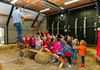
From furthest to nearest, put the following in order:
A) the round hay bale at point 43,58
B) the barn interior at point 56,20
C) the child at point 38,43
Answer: the barn interior at point 56,20 < the child at point 38,43 < the round hay bale at point 43,58

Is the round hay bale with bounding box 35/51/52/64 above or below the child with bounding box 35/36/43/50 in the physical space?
below

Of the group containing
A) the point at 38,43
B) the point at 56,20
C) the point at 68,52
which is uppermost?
the point at 56,20

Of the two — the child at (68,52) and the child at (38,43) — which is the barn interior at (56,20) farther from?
the child at (68,52)

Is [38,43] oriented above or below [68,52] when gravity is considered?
above

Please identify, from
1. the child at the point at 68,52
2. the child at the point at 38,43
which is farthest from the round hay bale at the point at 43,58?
the child at the point at 38,43

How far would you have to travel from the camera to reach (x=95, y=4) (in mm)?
10234

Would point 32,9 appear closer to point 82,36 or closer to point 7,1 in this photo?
point 7,1

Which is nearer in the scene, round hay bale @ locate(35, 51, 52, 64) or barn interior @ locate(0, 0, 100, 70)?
round hay bale @ locate(35, 51, 52, 64)

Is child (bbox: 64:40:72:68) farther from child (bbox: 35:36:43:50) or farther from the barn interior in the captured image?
child (bbox: 35:36:43:50)

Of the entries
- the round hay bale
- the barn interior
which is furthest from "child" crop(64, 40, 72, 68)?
the barn interior

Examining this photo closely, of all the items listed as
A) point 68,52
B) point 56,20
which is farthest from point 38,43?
point 56,20

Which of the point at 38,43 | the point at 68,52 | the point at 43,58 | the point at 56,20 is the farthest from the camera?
the point at 56,20

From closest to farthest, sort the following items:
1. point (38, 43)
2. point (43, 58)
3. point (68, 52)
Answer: point (68, 52) < point (43, 58) < point (38, 43)

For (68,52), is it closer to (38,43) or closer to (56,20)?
(38,43)
